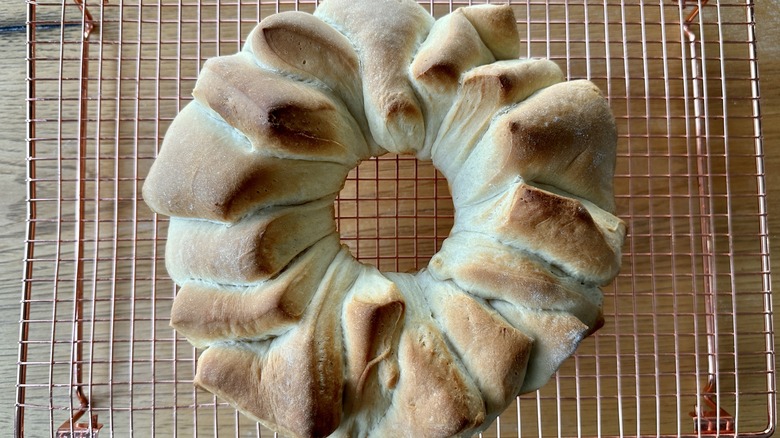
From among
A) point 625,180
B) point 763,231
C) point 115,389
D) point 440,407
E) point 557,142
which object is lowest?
point 115,389

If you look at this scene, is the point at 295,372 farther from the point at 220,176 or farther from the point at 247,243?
the point at 220,176

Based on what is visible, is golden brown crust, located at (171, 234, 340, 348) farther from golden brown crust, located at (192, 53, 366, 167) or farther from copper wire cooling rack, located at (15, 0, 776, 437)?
copper wire cooling rack, located at (15, 0, 776, 437)

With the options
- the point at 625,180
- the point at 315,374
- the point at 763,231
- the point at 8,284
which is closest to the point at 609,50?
the point at 625,180

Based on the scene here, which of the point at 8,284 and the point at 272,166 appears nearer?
the point at 272,166

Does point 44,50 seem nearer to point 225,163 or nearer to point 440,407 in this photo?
point 225,163

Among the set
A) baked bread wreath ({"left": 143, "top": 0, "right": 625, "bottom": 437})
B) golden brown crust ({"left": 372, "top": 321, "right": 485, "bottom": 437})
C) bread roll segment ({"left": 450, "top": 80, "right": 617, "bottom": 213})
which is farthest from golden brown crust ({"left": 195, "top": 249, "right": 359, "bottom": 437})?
bread roll segment ({"left": 450, "top": 80, "right": 617, "bottom": 213})

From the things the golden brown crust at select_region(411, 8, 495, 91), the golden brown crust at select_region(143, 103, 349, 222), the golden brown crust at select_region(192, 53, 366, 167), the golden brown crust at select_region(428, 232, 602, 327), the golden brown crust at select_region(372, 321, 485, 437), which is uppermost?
the golden brown crust at select_region(411, 8, 495, 91)
